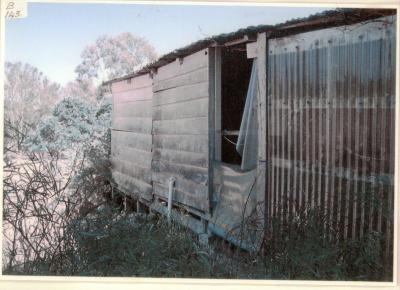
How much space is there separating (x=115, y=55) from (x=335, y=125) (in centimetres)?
394

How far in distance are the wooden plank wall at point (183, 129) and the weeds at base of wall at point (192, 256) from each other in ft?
7.54

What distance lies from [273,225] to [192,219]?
8.52ft

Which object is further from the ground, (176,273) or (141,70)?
(141,70)

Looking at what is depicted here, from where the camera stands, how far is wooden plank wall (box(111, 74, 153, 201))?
8.77m

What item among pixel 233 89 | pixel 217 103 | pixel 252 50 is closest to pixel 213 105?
pixel 217 103

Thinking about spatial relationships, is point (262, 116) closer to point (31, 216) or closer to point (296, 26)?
point (296, 26)

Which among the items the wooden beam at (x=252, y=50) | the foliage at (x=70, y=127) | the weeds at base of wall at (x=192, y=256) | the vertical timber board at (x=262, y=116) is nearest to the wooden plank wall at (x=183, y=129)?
the wooden beam at (x=252, y=50)

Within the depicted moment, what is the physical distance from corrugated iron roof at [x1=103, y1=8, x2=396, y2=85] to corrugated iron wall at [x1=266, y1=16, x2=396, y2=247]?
0.29 ft

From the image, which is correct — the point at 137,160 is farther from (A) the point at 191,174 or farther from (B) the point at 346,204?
(B) the point at 346,204

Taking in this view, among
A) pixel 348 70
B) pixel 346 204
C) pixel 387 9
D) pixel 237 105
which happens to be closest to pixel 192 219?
pixel 237 105

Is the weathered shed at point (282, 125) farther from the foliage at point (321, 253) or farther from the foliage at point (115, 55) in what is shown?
the foliage at point (115, 55)

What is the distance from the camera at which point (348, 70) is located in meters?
4.21

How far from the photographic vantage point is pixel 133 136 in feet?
31.4

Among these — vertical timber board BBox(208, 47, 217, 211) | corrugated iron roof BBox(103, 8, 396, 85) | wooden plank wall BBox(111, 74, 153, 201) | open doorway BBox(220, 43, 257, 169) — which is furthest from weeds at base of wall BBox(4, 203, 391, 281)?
wooden plank wall BBox(111, 74, 153, 201)
